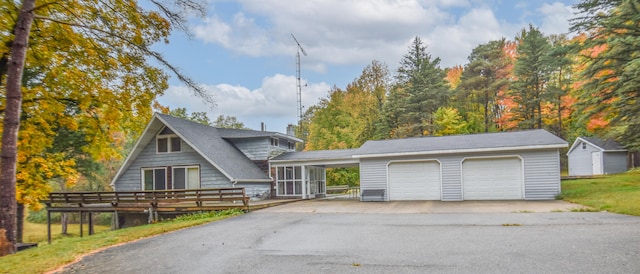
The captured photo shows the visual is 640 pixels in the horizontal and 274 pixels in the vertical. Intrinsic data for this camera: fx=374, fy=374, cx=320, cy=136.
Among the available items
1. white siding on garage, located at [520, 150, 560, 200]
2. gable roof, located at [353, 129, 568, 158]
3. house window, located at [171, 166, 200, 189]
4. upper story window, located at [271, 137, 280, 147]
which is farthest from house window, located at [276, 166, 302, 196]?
white siding on garage, located at [520, 150, 560, 200]

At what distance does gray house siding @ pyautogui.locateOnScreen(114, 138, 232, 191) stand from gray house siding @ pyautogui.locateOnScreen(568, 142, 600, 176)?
101 feet

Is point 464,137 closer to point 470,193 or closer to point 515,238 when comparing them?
point 470,193

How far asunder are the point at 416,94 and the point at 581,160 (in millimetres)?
15963

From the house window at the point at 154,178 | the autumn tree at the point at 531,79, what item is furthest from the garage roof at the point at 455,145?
the autumn tree at the point at 531,79

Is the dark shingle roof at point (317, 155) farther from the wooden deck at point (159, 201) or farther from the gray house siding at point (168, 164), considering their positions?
the wooden deck at point (159, 201)

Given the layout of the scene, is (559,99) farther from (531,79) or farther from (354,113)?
(354,113)

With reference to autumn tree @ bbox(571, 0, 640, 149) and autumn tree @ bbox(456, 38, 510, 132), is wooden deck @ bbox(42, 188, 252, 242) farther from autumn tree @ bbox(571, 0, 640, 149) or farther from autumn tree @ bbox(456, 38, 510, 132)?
autumn tree @ bbox(456, 38, 510, 132)

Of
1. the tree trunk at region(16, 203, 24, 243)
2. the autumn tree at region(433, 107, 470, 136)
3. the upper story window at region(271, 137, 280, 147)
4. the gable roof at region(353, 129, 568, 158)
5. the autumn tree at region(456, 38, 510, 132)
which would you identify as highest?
the autumn tree at region(456, 38, 510, 132)

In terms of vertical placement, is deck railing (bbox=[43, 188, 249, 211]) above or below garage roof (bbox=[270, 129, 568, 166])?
below

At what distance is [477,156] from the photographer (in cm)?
1675

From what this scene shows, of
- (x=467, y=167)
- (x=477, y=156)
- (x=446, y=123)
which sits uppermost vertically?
(x=446, y=123)

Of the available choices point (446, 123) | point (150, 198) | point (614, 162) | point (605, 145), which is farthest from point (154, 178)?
point (614, 162)

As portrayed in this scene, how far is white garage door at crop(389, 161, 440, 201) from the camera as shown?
17.5 m

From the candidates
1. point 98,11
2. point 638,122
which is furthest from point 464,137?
point 98,11
